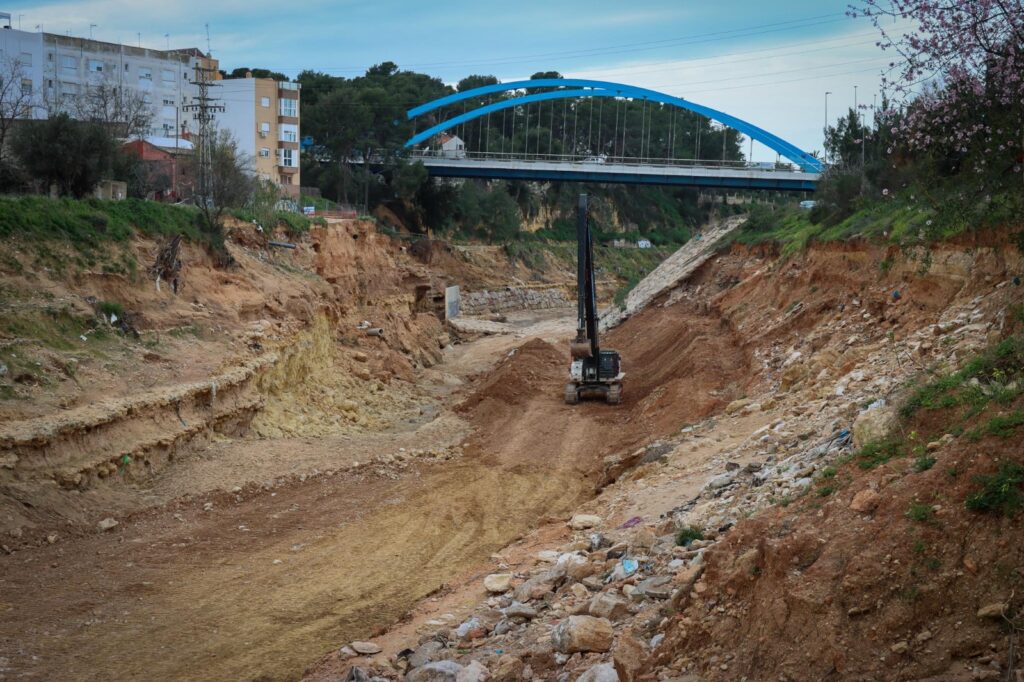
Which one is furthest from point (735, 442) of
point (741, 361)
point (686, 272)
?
point (686, 272)

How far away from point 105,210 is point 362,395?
9.59 m

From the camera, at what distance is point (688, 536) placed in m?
12.0

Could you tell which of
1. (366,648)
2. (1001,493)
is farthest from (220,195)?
(1001,493)

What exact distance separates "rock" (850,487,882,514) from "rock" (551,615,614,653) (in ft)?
8.98

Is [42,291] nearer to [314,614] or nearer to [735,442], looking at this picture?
[314,614]

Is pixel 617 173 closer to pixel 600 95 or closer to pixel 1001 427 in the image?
pixel 600 95

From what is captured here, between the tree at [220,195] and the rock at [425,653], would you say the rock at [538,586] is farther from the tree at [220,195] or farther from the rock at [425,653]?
the tree at [220,195]

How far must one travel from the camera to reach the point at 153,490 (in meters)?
19.9

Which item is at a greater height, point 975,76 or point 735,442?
point 975,76

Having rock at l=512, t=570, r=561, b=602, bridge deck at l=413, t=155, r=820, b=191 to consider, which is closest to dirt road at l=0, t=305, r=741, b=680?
rock at l=512, t=570, r=561, b=602

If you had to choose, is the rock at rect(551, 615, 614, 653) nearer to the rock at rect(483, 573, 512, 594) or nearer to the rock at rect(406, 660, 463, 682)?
the rock at rect(406, 660, 463, 682)

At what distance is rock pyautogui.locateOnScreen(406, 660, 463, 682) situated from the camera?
33.7 feet

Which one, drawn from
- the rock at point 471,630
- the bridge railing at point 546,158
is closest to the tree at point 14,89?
the bridge railing at point 546,158

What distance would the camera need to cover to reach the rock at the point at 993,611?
7637 mm
